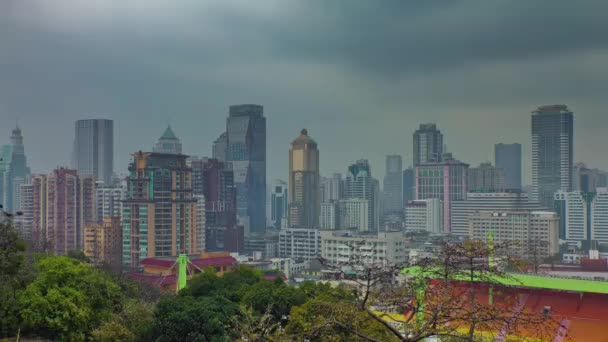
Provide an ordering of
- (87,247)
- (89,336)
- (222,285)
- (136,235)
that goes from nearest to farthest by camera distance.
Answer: (89,336) < (222,285) < (136,235) < (87,247)

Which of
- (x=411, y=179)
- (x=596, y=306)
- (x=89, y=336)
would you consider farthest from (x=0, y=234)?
(x=411, y=179)

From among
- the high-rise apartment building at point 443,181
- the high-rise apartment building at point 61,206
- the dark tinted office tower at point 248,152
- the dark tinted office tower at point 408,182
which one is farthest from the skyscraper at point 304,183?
the high-rise apartment building at point 61,206

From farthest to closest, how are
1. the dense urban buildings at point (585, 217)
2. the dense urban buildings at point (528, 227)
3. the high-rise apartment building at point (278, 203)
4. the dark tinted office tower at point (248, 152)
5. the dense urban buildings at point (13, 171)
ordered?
the dark tinted office tower at point (248, 152)
the high-rise apartment building at point (278, 203)
the dense urban buildings at point (13, 171)
the dense urban buildings at point (585, 217)
the dense urban buildings at point (528, 227)

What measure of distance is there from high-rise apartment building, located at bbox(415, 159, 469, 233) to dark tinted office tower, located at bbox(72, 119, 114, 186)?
4319 cm

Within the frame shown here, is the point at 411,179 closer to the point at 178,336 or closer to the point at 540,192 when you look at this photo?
the point at 540,192

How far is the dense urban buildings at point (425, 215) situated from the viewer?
61.9m

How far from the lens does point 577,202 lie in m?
51.6

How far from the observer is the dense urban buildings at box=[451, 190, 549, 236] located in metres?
51.2

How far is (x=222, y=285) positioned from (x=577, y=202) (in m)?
44.6

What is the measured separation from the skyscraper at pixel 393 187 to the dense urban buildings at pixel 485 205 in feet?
97.6

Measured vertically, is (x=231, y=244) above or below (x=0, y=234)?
below

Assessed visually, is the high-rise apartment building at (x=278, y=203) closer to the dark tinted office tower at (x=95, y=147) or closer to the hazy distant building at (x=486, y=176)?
the hazy distant building at (x=486, y=176)

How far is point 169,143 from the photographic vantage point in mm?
85375

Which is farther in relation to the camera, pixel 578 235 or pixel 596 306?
pixel 578 235
